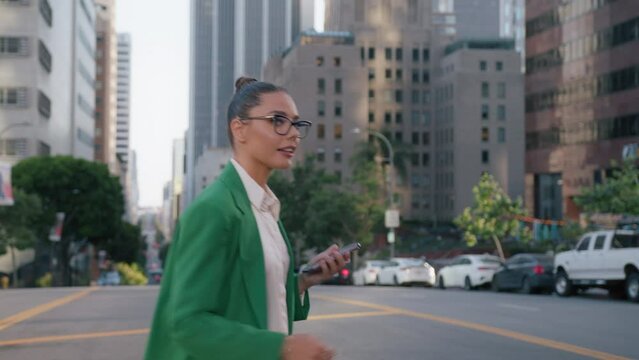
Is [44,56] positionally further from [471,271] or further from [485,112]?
[485,112]

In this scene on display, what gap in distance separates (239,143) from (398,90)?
464ft

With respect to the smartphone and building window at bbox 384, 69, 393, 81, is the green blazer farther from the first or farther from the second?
building window at bbox 384, 69, 393, 81

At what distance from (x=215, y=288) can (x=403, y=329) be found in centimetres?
1428

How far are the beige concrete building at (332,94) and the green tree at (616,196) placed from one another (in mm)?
91244

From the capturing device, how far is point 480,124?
132 meters

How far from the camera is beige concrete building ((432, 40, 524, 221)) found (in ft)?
430

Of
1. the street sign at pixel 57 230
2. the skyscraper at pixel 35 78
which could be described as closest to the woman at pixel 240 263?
the street sign at pixel 57 230

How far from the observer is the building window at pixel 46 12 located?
8494cm

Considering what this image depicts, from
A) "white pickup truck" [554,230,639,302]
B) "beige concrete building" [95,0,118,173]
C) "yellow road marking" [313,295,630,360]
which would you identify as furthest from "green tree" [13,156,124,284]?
"beige concrete building" [95,0,118,173]

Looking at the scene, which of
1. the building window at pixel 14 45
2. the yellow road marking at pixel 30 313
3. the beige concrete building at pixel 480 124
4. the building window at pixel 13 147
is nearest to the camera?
the yellow road marking at pixel 30 313

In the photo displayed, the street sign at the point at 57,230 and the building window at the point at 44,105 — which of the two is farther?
the building window at the point at 44,105

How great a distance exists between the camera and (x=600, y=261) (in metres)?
29.1

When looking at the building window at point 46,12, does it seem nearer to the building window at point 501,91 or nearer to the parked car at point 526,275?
the parked car at point 526,275

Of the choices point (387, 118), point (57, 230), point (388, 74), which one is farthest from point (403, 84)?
point (57, 230)
